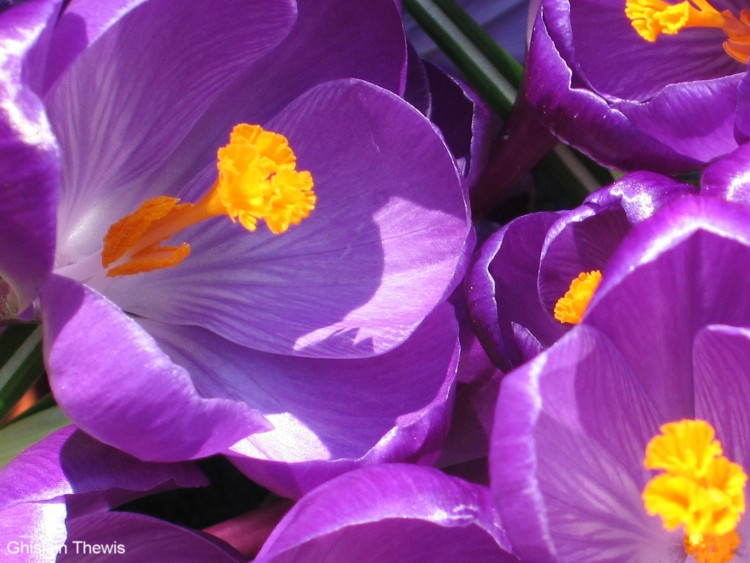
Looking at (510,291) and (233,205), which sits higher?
(233,205)

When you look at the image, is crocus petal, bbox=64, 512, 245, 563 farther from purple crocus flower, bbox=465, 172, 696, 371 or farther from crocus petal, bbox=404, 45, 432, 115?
crocus petal, bbox=404, 45, 432, 115

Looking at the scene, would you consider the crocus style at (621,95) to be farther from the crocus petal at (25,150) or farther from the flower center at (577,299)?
the crocus petal at (25,150)

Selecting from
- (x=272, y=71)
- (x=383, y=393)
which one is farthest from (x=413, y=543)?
(x=272, y=71)

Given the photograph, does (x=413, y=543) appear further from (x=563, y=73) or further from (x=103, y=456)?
(x=563, y=73)

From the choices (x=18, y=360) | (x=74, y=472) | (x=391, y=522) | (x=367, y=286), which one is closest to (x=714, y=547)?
(x=391, y=522)

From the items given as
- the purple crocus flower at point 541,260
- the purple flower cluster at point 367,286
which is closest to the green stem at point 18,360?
the purple flower cluster at point 367,286

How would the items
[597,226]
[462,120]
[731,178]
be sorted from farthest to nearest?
[462,120] → [597,226] → [731,178]

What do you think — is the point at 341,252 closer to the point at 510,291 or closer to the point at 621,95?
the point at 510,291
